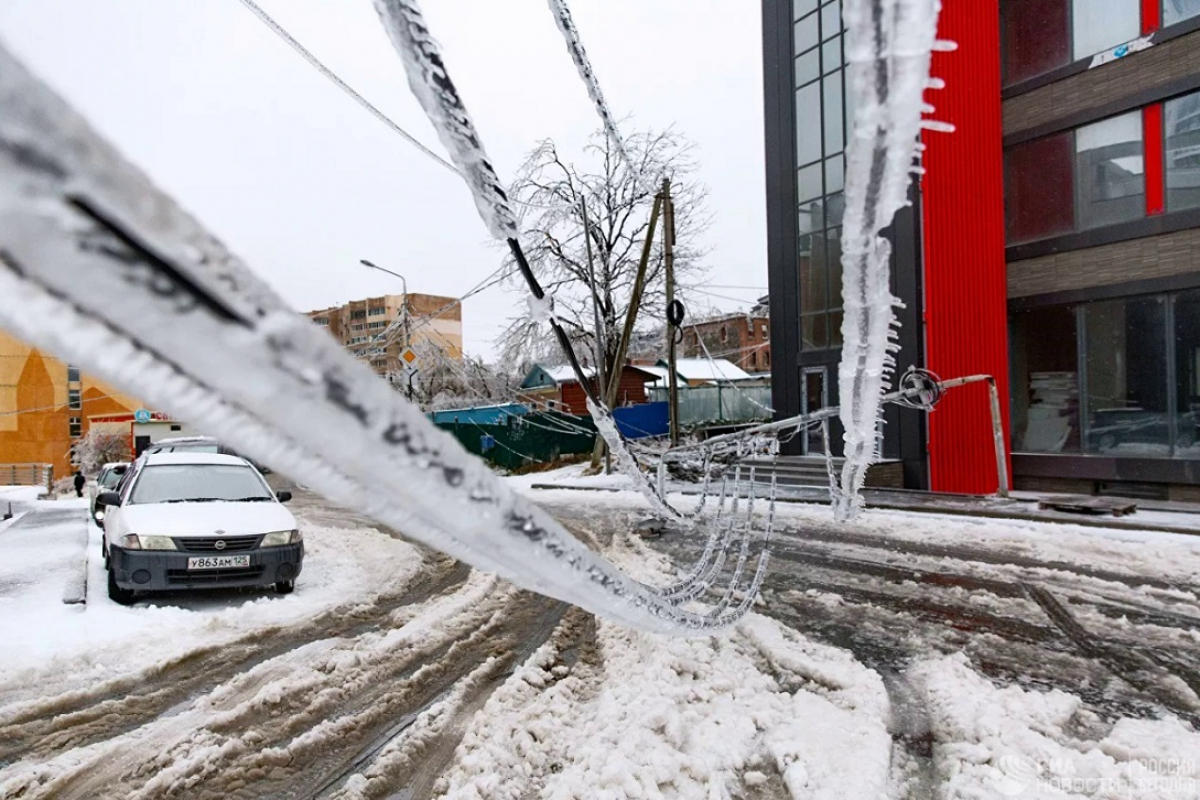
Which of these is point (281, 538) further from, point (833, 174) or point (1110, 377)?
point (833, 174)

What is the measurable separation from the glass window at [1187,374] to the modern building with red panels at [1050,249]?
2 centimetres

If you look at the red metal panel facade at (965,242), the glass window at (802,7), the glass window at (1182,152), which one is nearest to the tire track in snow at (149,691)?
the red metal panel facade at (965,242)

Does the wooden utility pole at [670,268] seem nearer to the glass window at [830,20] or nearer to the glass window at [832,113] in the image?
the glass window at [832,113]

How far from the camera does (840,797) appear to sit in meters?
2.89

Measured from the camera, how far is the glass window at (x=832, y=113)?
16.4m

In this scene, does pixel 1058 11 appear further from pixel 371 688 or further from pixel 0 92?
pixel 0 92

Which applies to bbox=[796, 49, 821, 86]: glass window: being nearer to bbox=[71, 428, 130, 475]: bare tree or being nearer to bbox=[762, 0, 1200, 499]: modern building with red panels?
bbox=[762, 0, 1200, 499]: modern building with red panels

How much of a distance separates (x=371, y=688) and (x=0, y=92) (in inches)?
172

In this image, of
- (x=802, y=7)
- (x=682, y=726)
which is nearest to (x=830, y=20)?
(x=802, y=7)

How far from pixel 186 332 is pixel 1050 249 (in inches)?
657

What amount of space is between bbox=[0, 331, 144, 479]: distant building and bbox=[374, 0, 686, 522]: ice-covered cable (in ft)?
2.92

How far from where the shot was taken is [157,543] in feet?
20.3

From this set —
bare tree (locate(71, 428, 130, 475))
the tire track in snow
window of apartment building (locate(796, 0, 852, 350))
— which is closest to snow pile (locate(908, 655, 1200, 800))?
the tire track in snow

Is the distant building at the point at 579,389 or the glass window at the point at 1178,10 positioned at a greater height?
the glass window at the point at 1178,10
